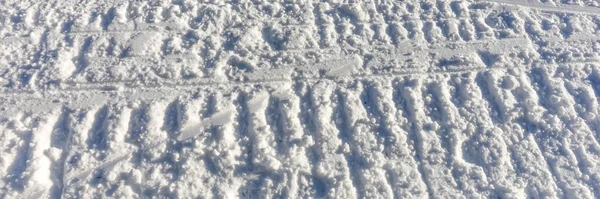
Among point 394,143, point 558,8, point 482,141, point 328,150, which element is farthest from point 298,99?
point 558,8

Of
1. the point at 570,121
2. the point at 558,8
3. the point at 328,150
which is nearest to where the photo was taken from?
the point at 328,150

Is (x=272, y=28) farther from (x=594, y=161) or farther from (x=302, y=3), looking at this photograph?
(x=594, y=161)

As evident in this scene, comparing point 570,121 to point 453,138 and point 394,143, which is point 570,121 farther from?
point 394,143

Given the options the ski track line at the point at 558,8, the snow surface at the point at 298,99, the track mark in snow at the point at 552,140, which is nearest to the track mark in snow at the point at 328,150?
the snow surface at the point at 298,99

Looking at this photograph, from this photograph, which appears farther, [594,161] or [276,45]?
[276,45]

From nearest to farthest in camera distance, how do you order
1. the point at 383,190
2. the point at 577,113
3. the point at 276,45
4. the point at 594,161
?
the point at 383,190 < the point at 594,161 < the point at 577,113 < the point at 276,45

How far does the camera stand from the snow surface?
195 cm

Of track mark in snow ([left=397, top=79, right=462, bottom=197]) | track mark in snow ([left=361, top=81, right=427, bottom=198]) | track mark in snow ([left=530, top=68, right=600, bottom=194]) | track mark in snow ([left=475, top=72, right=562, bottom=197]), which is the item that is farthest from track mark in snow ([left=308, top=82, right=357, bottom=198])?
track mark in snow ([left=530, top=68, right=600, bottom=194])

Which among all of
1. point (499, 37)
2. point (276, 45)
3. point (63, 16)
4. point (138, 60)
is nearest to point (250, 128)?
point (276, 45)

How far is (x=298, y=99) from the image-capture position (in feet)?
7.09

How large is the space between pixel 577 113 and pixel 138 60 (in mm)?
2074

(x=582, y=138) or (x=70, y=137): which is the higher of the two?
(x=582, y=138)

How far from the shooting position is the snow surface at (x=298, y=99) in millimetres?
1945

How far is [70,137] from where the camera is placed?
2033 millimetres
